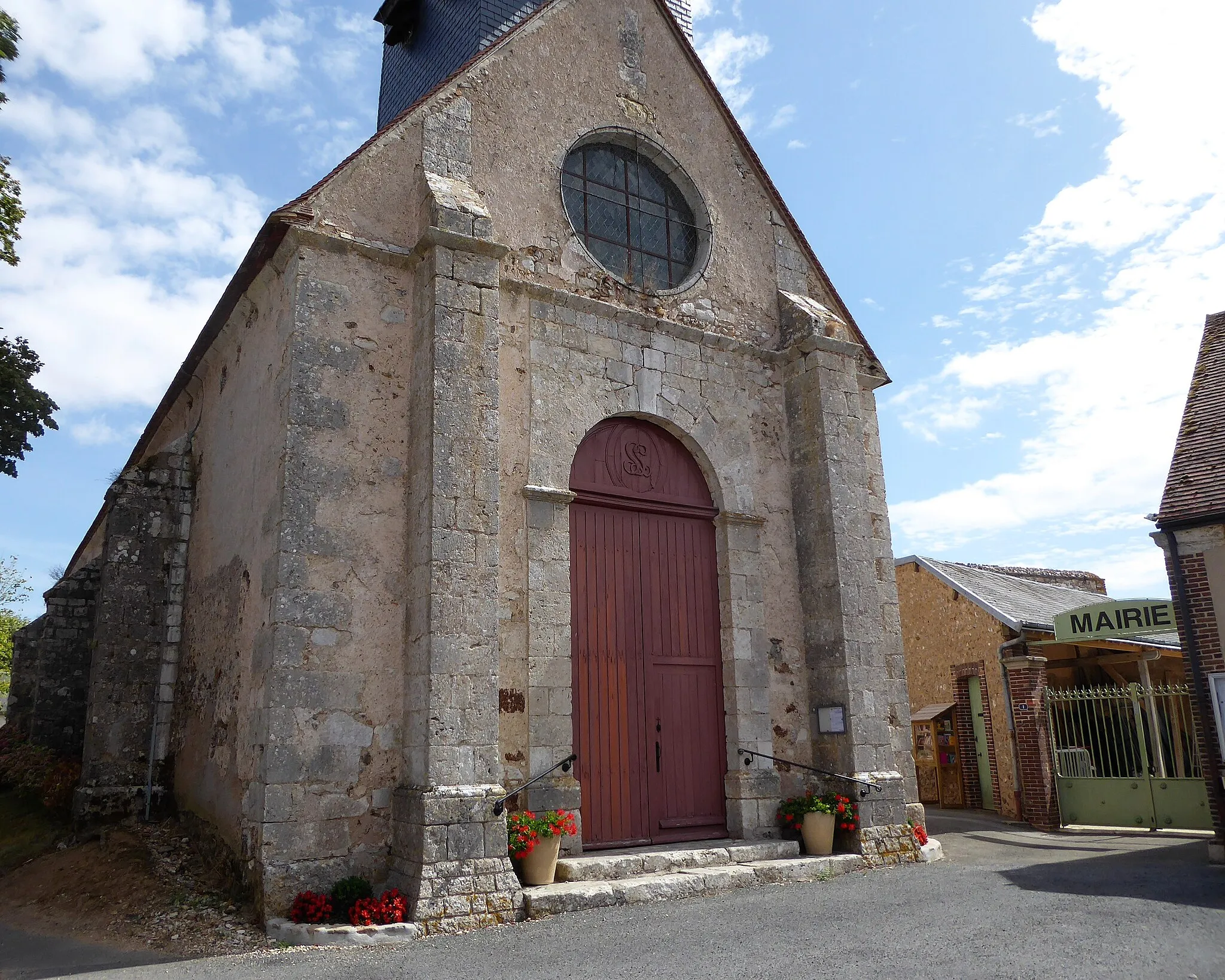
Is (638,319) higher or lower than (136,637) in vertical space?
higher

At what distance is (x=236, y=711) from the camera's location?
7.07 m

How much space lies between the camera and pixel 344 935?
18.3 ft

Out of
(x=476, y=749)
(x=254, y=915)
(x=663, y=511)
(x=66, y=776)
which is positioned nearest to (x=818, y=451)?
(x=663, y=511)

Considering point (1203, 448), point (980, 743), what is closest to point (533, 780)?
point (1203, 448)

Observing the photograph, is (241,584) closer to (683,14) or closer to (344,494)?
(344,494)

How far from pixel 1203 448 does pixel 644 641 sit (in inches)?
246

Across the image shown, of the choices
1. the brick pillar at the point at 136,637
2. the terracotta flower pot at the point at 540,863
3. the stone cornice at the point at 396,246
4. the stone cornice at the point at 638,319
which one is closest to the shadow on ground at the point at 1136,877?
the terracotta flower pot at the point at 540,863

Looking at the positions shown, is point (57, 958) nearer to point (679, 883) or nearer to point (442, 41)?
point (679, 883)

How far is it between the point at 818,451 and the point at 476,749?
4.75 m

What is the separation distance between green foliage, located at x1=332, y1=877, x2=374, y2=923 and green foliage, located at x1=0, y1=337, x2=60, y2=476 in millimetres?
7934

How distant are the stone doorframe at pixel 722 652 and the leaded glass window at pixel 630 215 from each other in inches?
70.7

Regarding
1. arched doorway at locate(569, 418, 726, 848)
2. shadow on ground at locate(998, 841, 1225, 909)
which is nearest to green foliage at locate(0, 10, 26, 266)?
arched doorway at locate(569, 418, 726, 848)

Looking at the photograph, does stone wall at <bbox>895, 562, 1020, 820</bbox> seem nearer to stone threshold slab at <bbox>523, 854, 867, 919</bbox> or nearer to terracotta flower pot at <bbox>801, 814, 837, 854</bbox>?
terracotta flower pot at <bbox>801, 814, 837, 854</bbox>

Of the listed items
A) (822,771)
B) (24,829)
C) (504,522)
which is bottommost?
(24,829)
